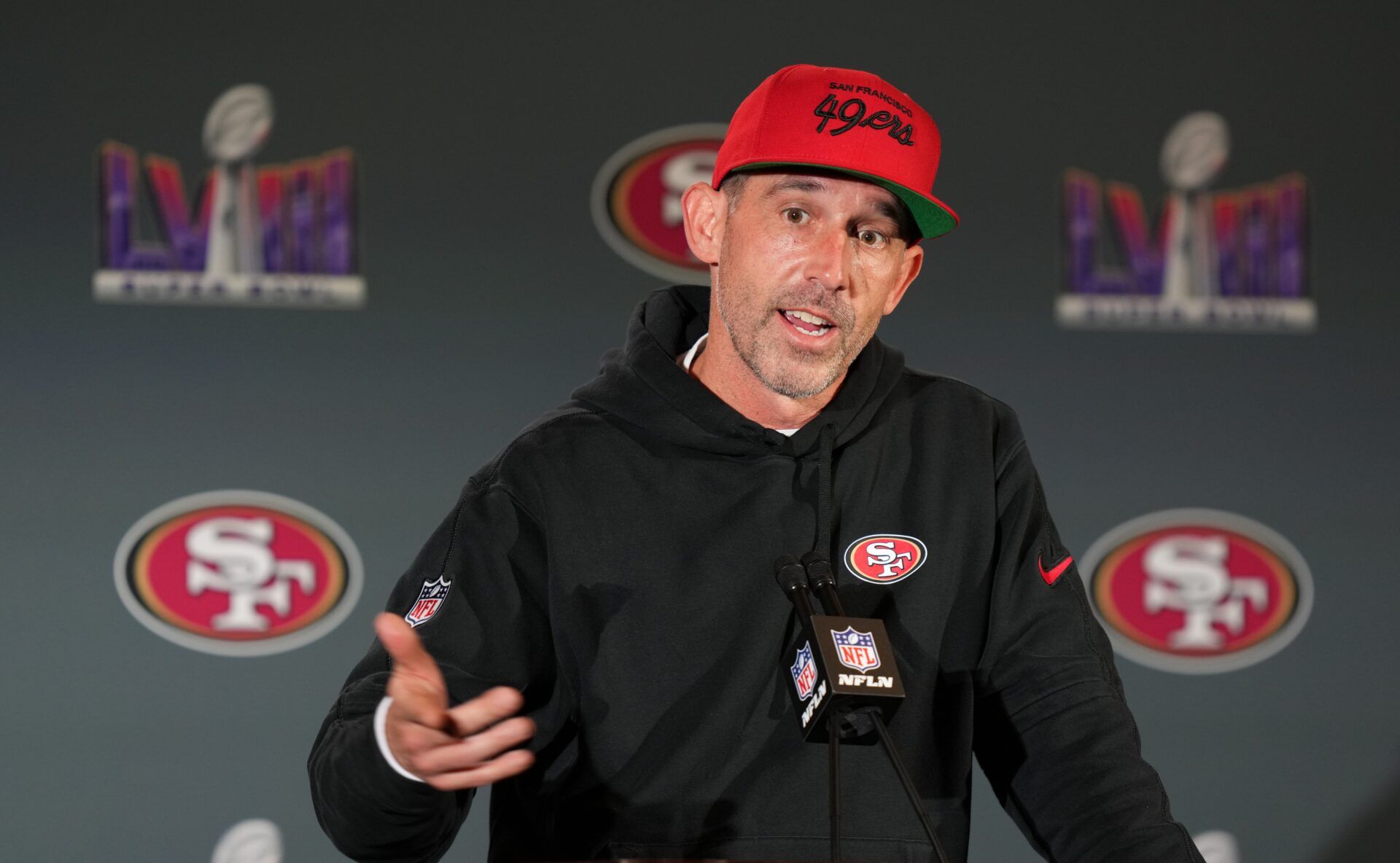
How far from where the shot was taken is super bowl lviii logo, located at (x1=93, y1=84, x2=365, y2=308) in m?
2.48

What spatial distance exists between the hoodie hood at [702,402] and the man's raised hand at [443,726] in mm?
508

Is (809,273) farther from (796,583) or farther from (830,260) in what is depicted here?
(796,583)

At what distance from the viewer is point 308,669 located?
2516 millimetres

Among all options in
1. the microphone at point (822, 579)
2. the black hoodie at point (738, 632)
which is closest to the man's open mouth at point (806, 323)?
the black hoodie at point (738, 632)

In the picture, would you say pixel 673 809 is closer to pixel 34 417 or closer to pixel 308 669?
pixel 308 669

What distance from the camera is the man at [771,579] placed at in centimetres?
133

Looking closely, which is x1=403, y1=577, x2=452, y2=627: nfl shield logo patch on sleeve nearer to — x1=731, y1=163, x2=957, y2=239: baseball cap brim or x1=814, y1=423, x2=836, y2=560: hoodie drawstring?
x1=814, y1=423, x2=836, y2=560: hoodie drawstring

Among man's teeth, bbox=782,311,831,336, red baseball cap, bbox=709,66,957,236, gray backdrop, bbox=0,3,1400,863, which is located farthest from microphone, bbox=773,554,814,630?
gray backdrop, bbox=0,3,1400,863

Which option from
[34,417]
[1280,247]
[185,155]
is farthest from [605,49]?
[1280,247]

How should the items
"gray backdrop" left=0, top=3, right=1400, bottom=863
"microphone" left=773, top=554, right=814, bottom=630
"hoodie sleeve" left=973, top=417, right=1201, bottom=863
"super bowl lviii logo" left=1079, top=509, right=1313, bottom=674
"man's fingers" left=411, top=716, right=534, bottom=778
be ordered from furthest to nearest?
"super bowl lviii logo" left=1079, top=509, right=1313, bottom=674 < "gray backdrop" left=0, top=3, right=1400, bottom=863 < "hoodie sleeve" left=973, top=417, right=1201, bottom=863 < "microphone" left=773, top=554, right=814, bottom=630 < "man's fingers" left=411, top=716, right=534, bottom=778

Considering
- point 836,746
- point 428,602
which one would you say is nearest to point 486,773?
point 836,746

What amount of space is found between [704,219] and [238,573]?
1.44 metres

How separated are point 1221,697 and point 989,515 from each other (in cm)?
159

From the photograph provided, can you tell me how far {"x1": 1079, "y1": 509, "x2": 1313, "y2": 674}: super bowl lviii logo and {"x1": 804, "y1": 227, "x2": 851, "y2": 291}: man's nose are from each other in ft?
5.12
